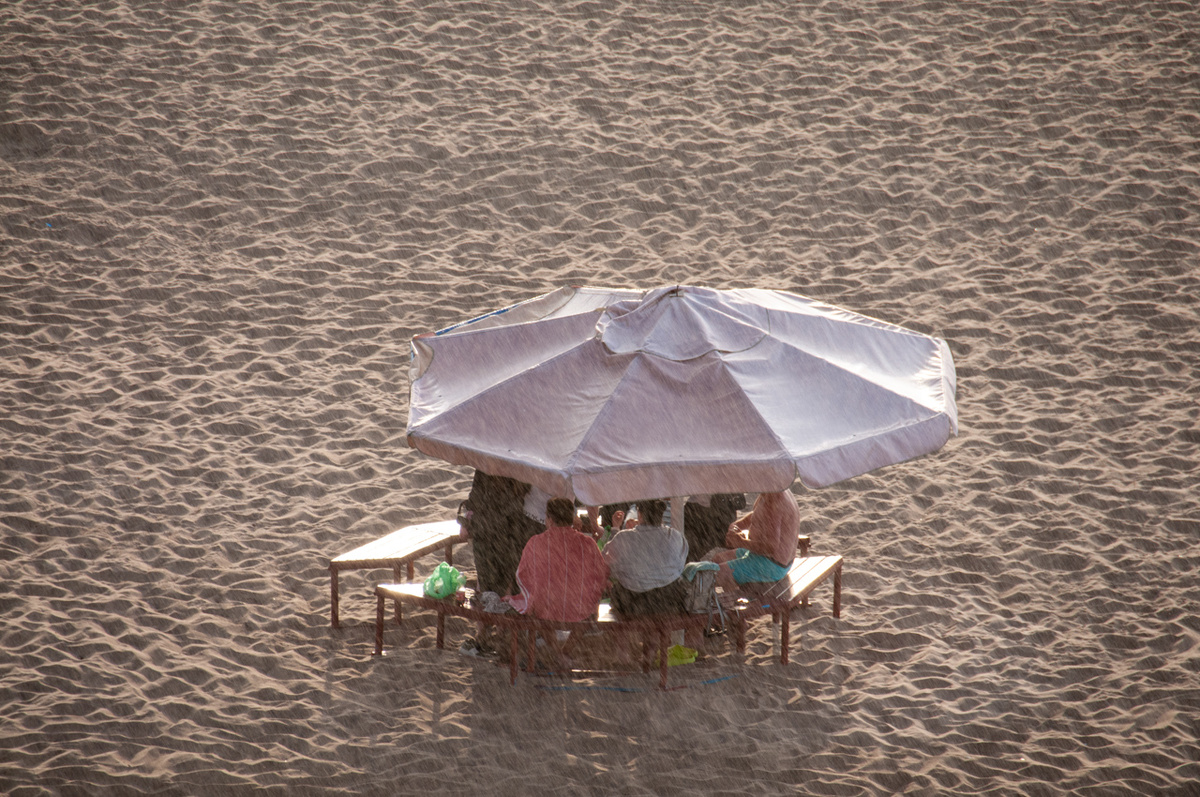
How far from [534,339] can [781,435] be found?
1608 mm

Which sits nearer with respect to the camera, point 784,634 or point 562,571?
point 562,571

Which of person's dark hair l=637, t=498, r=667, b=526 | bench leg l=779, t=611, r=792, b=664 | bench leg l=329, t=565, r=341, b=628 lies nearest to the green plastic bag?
bench leg l=329, t=565, r=341, b=628

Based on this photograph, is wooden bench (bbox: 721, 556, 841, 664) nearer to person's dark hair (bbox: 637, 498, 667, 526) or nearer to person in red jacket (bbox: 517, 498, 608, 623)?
person's dark hair (bbox: 637, 498, 667, 526)

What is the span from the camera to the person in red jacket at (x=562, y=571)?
229 inches

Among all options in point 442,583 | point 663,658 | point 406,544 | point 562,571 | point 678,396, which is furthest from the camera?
point 406,544

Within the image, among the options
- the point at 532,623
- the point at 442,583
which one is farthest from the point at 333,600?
the point at 532,623

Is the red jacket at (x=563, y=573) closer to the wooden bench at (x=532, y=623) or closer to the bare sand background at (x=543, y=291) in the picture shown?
the wooden bench at (x=532, y=623)

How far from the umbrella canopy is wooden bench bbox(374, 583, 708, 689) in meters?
1.03

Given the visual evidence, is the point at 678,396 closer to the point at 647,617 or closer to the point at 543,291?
the point at 647,617

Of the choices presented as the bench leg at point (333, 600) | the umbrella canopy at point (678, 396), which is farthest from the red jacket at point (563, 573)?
the bench leg at point (333, 600)

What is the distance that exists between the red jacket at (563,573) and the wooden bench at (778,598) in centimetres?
81

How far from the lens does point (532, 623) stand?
19.1 feet

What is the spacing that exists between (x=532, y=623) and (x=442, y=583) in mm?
629

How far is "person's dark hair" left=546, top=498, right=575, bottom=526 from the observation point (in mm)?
5836
